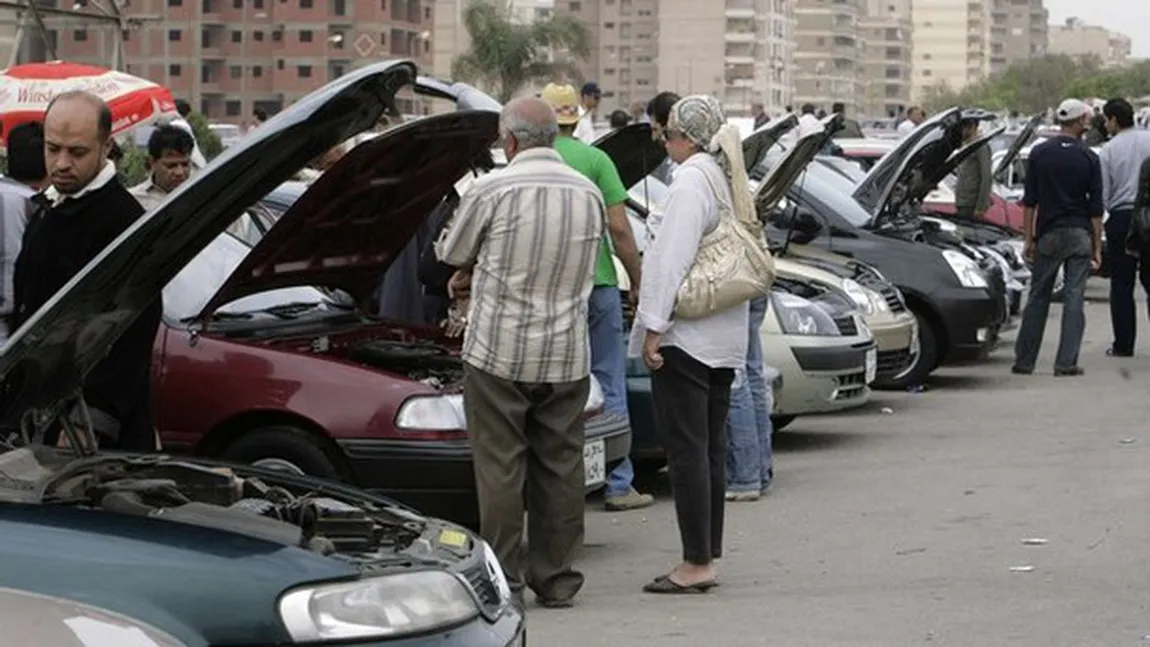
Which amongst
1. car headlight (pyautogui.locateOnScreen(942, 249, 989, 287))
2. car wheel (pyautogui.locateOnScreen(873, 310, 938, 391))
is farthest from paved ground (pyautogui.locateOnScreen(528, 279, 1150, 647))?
car headlight (pyautogui.locateOnScreen(942, 249, 989, 287))

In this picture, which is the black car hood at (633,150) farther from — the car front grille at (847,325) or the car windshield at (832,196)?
the car windshield at (832,196)

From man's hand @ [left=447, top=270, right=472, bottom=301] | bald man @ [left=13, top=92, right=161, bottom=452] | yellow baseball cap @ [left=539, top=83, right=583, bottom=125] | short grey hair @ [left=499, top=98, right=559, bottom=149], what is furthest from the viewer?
yellow baseball cap @ [left=539, top=83, right=583, bottom=125]

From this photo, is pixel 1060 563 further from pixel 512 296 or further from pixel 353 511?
pixel 353 511

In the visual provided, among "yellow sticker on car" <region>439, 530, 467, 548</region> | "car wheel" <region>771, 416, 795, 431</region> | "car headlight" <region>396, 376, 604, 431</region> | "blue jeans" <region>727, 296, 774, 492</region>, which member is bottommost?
"car wheel" <region>771, 416, 795, 431</region>

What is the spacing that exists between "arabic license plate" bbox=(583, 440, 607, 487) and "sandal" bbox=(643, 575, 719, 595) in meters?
0.54

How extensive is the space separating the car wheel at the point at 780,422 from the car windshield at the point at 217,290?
14.0ft

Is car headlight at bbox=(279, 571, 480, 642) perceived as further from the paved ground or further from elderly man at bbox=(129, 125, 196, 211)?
elderly man at bbox=(129, 125, 196, 211)

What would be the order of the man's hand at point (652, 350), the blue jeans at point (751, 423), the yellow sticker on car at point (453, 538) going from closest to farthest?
the yellow sticker on car at point (453, 538) → the man's hand at point (652, 350) → the blue jeans at point (751, 423)

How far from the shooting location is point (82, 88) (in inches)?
730

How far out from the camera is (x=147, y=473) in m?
5.96

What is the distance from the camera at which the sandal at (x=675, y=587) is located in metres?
9.16

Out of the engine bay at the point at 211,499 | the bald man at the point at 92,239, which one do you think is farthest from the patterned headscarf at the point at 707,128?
the engine bay at the point at 211,499

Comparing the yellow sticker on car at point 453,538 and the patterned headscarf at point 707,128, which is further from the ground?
the patterned headscarf at point 707,128

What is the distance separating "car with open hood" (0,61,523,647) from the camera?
4.80m
